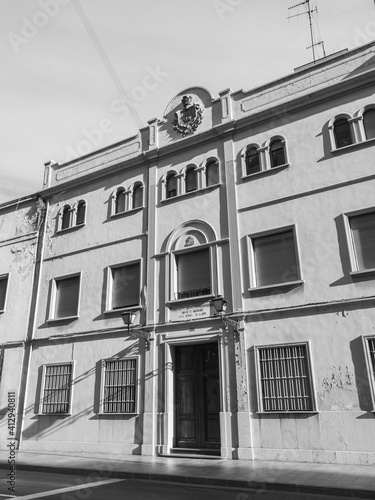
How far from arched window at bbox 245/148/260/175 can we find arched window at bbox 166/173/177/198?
2746 mm

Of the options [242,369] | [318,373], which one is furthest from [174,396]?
[318,373]

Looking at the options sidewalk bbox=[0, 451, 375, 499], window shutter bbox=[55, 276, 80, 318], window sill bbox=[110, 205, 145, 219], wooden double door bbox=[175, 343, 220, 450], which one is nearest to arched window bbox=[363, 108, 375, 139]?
wooden double door bbox=[175, 343, 220, 450]

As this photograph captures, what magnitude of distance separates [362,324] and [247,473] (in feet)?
14.8

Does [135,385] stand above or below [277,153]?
below

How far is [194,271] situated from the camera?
1402cm

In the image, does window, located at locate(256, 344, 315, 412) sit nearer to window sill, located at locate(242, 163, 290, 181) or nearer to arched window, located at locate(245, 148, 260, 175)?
window sill, located at locate(242, 163, 290, 181)

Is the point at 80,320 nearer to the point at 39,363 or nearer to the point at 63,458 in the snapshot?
the point at 39,363

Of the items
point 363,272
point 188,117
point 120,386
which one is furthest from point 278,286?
point 188,117

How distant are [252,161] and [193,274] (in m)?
4.18

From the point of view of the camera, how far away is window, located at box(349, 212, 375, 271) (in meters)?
11.3

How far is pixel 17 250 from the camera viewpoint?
1858 centimetres

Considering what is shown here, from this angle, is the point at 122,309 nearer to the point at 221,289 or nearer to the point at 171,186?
the point at 221,289

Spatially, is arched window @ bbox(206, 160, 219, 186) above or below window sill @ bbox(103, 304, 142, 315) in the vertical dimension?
above

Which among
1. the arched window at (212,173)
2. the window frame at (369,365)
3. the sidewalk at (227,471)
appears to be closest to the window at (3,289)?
the sidewalk at (227,471)
